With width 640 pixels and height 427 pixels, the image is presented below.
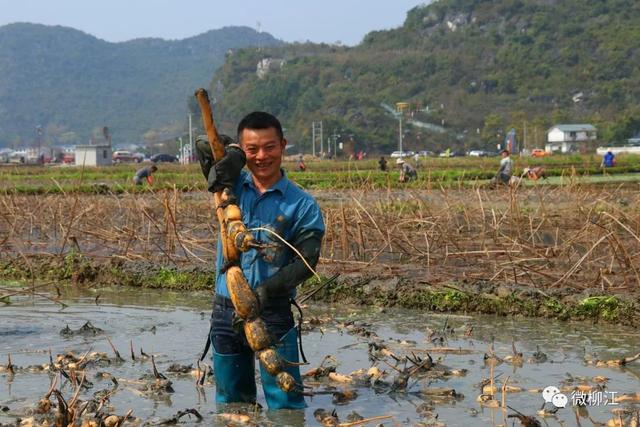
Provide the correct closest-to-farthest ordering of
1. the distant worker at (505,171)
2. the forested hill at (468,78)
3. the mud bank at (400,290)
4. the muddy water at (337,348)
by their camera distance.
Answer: the muddy water at (337,348), the mud bank at (400,290), the distant worker at (505,171), the forested hill at (468,78)

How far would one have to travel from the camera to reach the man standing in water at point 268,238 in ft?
14.3

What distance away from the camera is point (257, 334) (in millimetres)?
4176

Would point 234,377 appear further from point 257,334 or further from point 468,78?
point 468,78

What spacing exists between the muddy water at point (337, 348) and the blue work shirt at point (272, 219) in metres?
0.72

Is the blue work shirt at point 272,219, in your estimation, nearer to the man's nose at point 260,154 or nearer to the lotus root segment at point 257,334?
the man's nose at point 260,154

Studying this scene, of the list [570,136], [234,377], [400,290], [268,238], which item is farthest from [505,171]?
[570,136]

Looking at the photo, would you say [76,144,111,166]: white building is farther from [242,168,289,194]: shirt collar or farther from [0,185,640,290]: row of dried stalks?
[242,168,289,194]: shirt collar

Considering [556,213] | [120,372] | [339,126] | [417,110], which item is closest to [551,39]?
[417,110]

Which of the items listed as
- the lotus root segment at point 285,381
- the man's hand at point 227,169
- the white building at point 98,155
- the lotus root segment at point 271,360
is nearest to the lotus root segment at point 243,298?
the lotus root segment at point 271,360

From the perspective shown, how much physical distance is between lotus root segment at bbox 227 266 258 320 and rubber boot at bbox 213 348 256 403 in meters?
0.42

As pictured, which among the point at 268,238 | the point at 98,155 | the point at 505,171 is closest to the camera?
the point at 268,238

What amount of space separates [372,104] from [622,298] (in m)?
106

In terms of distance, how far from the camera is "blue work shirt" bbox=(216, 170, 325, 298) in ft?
14.4

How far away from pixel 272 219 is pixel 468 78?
391ft
